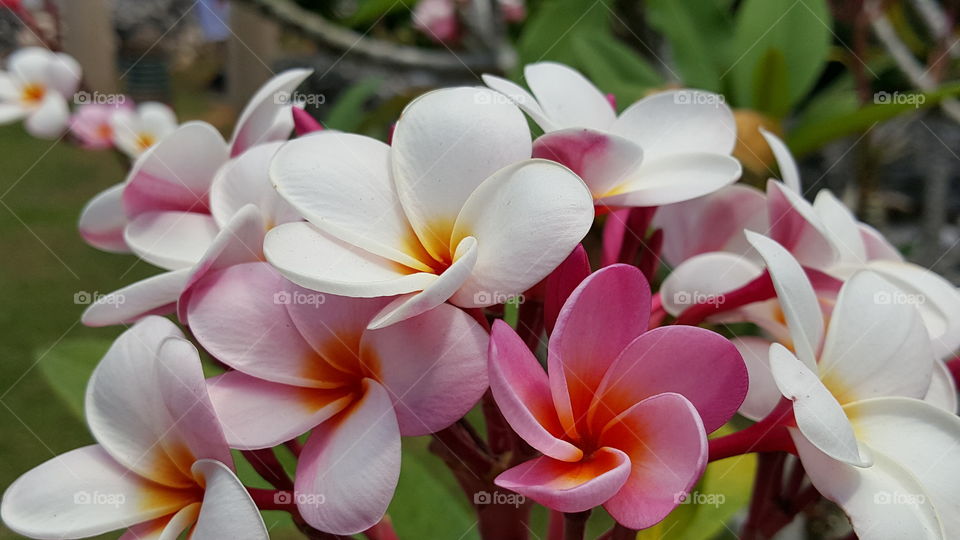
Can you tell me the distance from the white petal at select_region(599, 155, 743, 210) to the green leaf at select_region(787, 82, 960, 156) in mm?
497

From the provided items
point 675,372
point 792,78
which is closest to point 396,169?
point 675,372

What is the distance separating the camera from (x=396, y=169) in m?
0.43

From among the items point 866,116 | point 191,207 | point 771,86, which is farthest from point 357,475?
point 771,86

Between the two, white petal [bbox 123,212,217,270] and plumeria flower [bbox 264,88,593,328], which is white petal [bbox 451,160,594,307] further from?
white petal [bbox 123,212,217,270]

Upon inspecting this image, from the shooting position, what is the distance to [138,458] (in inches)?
16.5

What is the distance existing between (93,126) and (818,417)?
166cm

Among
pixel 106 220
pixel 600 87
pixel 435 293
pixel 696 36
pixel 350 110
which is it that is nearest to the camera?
pixel 435 293

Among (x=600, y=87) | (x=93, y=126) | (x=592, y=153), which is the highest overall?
(x=592, y=153)

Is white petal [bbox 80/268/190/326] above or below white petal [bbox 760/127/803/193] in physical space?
below

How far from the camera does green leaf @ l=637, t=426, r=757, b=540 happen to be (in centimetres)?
64

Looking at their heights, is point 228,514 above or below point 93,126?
above

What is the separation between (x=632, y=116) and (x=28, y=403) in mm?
1803

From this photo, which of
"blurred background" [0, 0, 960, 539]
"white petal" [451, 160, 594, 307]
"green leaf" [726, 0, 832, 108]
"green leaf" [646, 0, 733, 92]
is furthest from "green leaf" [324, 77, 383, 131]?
"white petal" [451, 160, 594, 307]

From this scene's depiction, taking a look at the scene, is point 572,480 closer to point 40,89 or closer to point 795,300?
point 795,300
